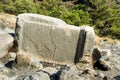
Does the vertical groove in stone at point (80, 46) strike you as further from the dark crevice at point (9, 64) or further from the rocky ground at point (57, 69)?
the dark crevice at point (9, 64)

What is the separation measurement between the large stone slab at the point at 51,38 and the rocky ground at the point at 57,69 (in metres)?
0.35

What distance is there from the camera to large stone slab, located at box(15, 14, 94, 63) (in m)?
11.8

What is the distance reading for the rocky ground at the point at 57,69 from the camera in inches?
380

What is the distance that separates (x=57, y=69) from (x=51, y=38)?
1316 millimetres

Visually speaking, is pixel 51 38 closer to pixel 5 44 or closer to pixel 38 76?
pixel 5 44

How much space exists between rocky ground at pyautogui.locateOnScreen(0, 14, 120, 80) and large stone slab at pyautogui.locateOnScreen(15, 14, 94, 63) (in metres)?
0.35

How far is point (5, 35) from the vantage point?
13.1 meters

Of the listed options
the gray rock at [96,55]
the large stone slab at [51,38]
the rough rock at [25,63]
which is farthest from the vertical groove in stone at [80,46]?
the rough rock at [25,63]

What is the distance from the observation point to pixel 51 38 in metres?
11.9

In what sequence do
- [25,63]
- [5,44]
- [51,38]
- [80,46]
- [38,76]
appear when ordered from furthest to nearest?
[5,44], [51,38], [80,46], [25,63], [38,76]

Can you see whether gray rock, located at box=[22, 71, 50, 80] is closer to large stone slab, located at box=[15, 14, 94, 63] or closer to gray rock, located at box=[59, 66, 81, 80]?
gray rock, located at box=[59, 66, 81, 80]

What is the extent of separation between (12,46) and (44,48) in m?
1.20

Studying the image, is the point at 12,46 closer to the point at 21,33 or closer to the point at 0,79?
the point at 21,33

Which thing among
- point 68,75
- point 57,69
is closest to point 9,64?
point 57,69
